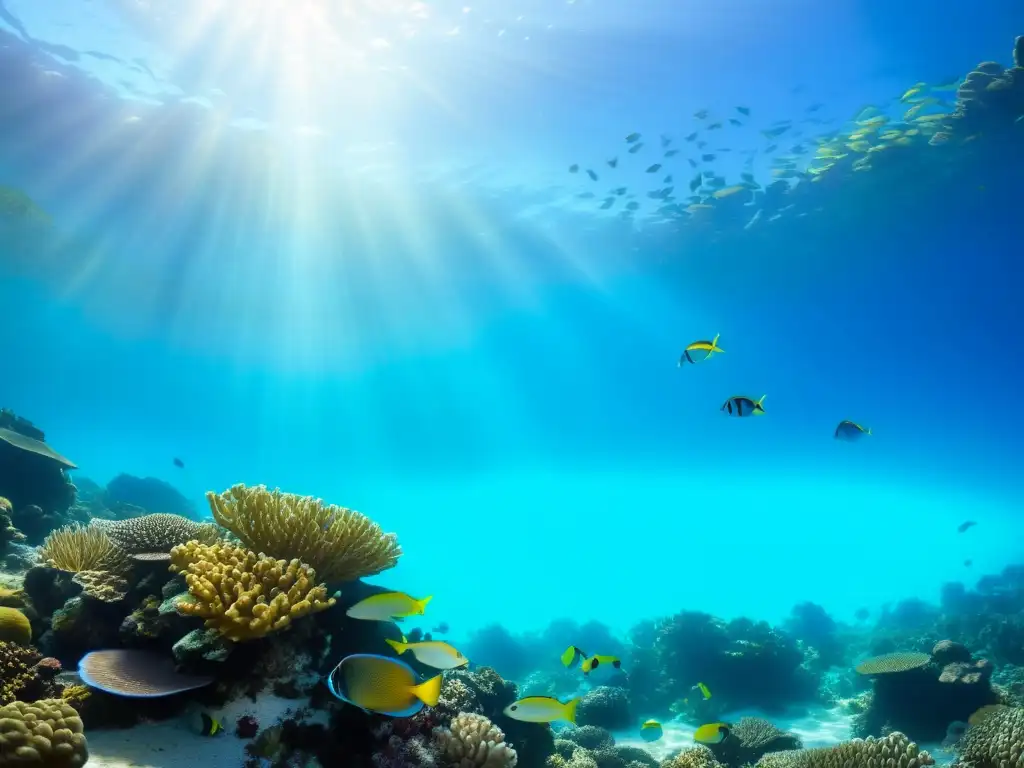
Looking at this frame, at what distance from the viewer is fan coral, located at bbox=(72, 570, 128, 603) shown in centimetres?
472

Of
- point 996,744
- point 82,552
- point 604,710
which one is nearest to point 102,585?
point 82,552

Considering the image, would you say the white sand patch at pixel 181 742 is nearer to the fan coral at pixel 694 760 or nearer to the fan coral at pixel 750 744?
the fan coral at pixel 694 760

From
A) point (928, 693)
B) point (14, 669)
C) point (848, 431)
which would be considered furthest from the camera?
point (928, 693)

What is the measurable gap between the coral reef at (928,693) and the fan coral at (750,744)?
8.83 ft

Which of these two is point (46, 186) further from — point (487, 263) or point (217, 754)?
point (217, 754)

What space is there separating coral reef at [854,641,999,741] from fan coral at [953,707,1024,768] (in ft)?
13.9

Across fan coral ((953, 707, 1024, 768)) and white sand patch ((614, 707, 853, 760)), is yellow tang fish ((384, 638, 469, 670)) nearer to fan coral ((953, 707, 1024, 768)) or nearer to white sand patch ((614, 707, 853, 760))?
fan coral ((953, 707, 1024, 768))

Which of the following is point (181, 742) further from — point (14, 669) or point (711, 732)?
point (711, 732)

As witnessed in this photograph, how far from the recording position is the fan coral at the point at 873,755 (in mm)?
5102

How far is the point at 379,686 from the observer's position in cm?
307

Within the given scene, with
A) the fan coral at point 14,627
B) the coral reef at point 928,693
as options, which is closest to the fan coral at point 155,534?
the fan coral at point 14,627

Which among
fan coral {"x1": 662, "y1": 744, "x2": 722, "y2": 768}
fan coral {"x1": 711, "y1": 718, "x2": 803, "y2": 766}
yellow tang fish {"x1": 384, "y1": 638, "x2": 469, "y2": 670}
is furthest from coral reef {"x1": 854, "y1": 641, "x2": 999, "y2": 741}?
yellow tang fish {"x1": 384, "y1": 638, "x2": 469, "y2": 670}

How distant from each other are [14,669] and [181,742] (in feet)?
4.77

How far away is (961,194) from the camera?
885 inches
